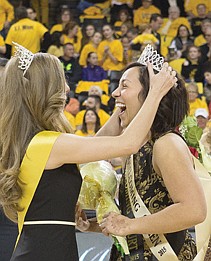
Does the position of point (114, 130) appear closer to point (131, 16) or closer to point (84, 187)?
point (84, 187)

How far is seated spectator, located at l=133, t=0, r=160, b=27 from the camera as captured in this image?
1108cm

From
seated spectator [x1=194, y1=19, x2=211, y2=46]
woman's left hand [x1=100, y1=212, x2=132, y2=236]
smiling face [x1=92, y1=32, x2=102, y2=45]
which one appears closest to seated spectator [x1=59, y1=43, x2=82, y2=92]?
smiling face [x1=92, y1=32, x2=102, y2=45]

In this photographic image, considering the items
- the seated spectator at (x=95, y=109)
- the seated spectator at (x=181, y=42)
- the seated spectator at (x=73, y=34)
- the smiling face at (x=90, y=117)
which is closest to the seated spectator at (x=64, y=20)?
the seated spectator at (x=73, y=34)

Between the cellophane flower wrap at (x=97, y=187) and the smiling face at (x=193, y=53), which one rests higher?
the cellophane flower wrap at (x=97, y=187)

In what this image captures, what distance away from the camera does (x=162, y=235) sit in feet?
7.90

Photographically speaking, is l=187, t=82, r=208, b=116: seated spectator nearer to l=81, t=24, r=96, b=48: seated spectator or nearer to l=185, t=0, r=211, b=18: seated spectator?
l=81, t=24, r=96, b=48: seated spectator

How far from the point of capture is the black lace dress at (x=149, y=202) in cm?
242

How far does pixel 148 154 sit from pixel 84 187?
302 millimetres

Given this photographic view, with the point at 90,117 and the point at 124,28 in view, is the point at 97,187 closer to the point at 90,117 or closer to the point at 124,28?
the point at 90,117

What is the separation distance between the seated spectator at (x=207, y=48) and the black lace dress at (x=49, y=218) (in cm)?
802

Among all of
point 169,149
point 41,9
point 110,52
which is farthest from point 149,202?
point 41,9

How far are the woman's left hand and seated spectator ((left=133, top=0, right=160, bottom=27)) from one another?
349 inches

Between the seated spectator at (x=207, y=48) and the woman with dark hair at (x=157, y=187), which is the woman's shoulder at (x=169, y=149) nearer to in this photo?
the woman with dark hair at (x=157, y=187)

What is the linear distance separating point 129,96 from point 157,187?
13.2 inches
